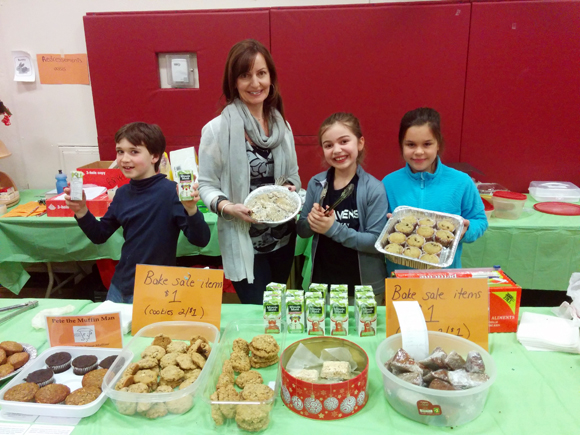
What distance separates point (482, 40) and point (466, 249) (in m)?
1.55

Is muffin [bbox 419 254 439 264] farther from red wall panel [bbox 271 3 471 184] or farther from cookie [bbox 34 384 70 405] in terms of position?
red wall panel [bbox 271 3 471 184]

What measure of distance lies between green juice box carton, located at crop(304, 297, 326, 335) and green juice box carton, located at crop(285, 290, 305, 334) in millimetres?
19

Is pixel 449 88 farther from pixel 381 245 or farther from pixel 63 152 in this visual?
pixel 63 152

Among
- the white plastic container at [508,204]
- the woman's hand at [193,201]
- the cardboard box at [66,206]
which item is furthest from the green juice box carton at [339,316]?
the cardboard box at [66,206]

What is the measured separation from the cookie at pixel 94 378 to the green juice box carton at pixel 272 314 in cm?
47

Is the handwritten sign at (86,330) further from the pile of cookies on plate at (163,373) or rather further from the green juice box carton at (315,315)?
the green juice box carton at (315,315)

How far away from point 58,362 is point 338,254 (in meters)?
1.10

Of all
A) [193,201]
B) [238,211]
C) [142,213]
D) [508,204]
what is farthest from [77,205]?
[508,204]

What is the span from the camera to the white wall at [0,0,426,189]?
3.16 metres

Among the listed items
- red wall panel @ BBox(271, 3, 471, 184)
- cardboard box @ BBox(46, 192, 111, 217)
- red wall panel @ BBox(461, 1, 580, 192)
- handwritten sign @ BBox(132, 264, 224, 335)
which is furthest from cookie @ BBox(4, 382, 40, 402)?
red wall panel @ BBox(461, 1, 580, 192)

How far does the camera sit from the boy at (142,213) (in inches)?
66.5

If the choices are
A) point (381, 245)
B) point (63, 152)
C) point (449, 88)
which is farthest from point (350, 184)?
Answer: point (63, 152)

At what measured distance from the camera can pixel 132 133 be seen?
5.51 ft

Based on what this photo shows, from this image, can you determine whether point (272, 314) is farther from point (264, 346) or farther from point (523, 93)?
point (523, 93)
